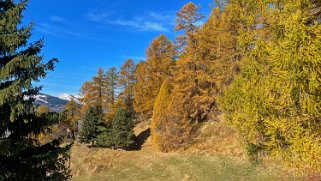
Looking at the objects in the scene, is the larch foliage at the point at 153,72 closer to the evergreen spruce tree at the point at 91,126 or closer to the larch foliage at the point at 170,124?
the evergreen spruce tree at the point at 91,126

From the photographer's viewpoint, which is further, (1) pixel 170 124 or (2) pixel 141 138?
(2) pixel 141 138

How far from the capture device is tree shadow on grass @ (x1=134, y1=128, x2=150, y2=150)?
4512 cm

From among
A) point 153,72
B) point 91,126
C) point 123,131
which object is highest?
point 153,72

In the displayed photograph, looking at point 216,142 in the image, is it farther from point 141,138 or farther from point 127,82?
point 127,82

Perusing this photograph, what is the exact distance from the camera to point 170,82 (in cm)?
3953

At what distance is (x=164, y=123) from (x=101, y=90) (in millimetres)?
26412

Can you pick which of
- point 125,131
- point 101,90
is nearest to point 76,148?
point 125,131

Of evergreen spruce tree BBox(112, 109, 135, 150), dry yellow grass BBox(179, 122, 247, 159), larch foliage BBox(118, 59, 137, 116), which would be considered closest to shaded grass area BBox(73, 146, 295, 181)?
dry yellow grass BBox(179, 122, 247, 159)

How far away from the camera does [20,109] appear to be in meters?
11.8

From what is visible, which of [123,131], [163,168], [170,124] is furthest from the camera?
[123,131]

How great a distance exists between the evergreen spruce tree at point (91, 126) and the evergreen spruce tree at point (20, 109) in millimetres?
34968

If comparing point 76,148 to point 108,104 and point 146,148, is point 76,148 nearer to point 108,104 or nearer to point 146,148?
point 146,148

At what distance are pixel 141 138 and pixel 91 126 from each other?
7786 millimetres

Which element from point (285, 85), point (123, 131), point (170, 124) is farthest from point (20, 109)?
point (123, 131)
